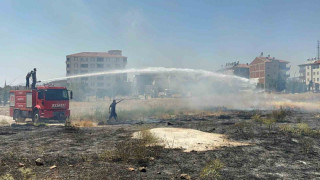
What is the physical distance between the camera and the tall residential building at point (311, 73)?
326 ft

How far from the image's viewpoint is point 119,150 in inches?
360

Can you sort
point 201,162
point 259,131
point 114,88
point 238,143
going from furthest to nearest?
point 114,88 < point 259,131 < point 238,143 < point 201,162

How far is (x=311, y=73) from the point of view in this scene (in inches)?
4055

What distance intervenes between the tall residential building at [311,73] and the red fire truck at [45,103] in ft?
317

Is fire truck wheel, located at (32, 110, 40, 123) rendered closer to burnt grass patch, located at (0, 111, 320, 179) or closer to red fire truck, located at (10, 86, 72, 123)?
red fire truck, located at (10, 86, 72, 123)

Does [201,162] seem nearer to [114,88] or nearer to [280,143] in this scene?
[280,143]

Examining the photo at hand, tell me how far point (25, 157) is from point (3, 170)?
1.60m

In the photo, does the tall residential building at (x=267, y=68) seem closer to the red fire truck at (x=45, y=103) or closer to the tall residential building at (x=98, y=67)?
the tall residential building at (x=98, y=67)

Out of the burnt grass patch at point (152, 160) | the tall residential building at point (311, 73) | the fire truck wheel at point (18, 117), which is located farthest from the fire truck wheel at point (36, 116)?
the tall residential building at point (311, 73)

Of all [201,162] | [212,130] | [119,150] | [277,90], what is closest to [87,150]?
[119,150]

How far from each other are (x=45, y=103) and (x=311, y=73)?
10766 centimetres

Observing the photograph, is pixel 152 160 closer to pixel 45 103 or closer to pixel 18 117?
pixel 45 103

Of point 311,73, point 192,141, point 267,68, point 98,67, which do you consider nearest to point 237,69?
point 267,68

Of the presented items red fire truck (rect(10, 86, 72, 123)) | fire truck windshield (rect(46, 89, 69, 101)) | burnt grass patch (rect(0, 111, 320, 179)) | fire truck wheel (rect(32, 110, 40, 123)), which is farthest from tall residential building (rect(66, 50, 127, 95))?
burnt grass patch (rect(0, 111, 320, 179))
